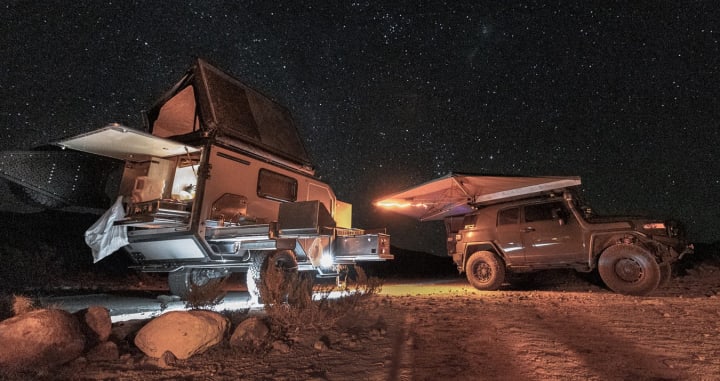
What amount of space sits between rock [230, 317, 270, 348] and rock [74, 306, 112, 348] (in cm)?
110

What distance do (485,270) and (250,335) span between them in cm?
669

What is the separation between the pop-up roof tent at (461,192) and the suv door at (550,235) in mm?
514

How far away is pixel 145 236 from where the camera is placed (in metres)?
6.05

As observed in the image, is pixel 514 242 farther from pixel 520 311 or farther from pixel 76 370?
pixel 76 370

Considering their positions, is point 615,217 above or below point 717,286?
above

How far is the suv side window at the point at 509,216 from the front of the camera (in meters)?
8.27

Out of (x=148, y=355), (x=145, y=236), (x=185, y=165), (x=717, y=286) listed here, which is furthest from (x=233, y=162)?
(x=717, y=286)

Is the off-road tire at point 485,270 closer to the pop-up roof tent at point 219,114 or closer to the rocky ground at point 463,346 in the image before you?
the rocky ground at point 463,346

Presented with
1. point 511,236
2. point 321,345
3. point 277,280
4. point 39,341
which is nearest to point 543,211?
point 511,236

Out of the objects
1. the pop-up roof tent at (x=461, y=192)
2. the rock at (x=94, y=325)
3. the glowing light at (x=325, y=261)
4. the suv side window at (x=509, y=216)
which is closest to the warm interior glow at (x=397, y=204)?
the pop-up roof tent at (x=461, y=192)

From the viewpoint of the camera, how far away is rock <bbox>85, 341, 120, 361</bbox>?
117 inches

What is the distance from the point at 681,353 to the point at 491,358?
1.59 m

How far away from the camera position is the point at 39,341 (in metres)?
2.70

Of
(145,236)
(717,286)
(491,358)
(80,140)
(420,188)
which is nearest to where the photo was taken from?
(491,358)
